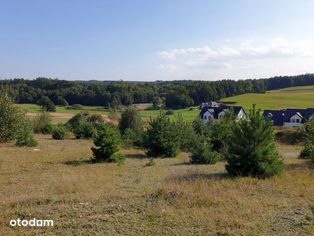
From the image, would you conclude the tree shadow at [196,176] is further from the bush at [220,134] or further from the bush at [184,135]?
the bush at [184,135]

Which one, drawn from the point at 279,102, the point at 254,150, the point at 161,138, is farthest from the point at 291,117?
the point at 254,150

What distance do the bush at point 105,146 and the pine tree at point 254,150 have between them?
8554 mm

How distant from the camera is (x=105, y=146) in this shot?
23234mm

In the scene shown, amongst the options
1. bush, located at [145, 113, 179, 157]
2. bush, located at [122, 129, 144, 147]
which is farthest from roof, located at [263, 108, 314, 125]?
bush, located at [145, 113, 179, 157]

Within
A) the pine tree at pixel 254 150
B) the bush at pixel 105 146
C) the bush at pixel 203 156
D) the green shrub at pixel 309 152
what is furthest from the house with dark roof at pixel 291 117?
the pine tree at pixel 254 150

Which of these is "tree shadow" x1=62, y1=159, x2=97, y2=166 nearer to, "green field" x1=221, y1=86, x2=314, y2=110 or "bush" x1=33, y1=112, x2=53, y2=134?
"bush" x1=33, y1=112, x2=53, y2=134

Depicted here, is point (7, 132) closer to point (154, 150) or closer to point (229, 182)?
point (154, 150)

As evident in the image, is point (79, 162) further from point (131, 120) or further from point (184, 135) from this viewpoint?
point (131, 120)

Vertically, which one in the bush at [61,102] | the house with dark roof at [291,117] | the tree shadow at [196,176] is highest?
the bush at [61,102]

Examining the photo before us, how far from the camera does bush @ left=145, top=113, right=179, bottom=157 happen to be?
27.6 meters

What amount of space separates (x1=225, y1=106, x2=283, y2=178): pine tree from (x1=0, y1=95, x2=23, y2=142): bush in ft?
77.0

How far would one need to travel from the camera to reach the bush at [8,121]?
111 feet

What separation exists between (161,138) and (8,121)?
1535 centimetres

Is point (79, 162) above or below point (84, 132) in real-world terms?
above
